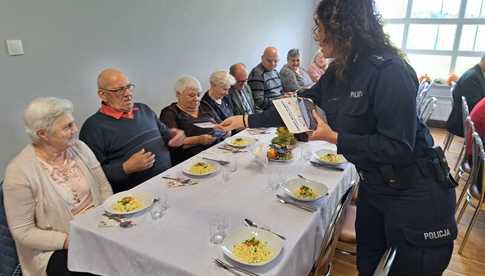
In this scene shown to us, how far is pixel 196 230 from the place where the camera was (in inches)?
47.3

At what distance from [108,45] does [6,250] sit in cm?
168

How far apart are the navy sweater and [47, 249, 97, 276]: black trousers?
0.47 metres

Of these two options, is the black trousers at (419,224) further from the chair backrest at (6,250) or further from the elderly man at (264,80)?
the elderly man at (264,80)

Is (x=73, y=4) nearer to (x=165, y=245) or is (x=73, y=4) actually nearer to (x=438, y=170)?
(x=165, y=245)

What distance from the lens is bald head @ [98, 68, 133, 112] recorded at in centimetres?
195

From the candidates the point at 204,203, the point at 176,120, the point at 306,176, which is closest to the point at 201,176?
the point at 204,203

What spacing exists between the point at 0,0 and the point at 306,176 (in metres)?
2.05

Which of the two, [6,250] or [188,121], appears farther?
[188,121]

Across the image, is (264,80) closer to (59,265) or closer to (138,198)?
(138,198)

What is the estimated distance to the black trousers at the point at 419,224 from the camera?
3.68 ft

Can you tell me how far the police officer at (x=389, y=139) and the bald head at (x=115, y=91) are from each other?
49.4 inches

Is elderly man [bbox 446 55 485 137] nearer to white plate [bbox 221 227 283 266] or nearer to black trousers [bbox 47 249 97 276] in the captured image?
white plate [bbox 221 227 283 266]

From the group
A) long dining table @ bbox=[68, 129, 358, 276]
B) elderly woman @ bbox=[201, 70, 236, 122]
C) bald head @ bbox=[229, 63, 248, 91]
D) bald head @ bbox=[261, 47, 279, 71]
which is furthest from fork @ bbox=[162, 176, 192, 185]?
bald head @ bbox=[261, 47, 279, 71]

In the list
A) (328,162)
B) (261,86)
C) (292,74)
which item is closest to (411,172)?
(328,162)
